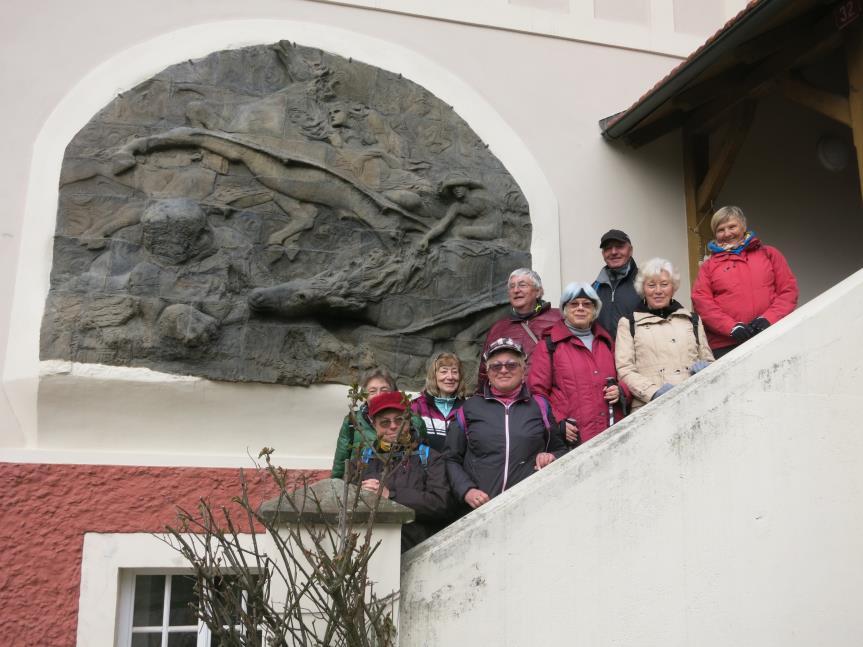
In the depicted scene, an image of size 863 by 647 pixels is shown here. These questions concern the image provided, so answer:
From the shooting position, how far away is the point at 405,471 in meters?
3.85

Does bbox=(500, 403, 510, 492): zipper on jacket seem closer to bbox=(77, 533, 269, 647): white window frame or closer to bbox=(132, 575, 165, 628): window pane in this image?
bbox=(77, 533, 269, 647): white window frame

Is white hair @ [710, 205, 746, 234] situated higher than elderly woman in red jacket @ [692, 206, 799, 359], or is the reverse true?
white hair @ [710, 205, 746, 234]

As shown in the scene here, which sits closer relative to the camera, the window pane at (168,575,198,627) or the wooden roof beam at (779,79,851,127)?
the window pane at (168,575,198,627)

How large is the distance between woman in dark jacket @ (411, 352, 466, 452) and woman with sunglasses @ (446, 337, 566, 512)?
0.34 meters

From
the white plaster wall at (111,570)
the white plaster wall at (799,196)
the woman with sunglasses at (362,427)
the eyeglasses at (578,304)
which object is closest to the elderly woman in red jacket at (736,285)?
the eyeglasses at (578,304)

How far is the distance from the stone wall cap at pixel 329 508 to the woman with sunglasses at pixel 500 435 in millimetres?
432

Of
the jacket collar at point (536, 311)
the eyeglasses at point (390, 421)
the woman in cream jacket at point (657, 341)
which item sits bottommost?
the eyeglasses at point (390, 421)

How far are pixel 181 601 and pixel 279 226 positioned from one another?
2167mm

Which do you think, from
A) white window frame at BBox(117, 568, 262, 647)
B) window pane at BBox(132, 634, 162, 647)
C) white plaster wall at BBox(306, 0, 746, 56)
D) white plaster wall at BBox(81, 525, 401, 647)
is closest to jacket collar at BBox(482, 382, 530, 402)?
white plaster wall at BBox(81, 525, 401, 647)

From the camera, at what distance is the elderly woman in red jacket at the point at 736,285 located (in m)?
4.61

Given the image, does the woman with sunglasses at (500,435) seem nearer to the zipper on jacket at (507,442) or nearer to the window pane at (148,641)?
the zipper on jacket at (507,442)

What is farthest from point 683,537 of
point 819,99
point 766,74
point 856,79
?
point 766,74

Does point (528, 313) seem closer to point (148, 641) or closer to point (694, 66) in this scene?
point (694, 66)

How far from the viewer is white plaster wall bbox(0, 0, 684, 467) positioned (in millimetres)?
5270
